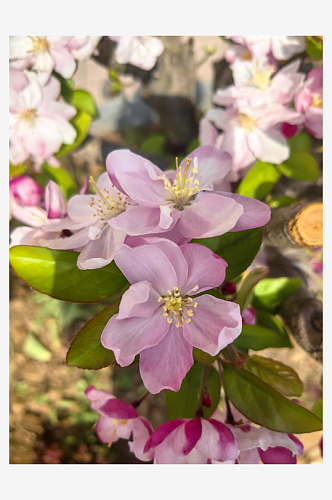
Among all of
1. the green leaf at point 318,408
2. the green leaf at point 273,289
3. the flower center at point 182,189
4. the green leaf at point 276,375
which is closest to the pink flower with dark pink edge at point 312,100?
the green leaf at point 273,289

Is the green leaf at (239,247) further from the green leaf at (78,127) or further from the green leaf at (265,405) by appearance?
the green leaf at (78,127)

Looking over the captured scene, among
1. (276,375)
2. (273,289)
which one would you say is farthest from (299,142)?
(276,375)

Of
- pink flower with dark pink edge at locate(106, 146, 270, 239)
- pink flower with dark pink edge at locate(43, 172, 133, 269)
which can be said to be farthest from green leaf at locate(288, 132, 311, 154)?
pink flower with dark pink edge at locate(43, 172, 133, 269)

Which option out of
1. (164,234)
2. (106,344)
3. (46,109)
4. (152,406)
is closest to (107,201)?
(164,234)

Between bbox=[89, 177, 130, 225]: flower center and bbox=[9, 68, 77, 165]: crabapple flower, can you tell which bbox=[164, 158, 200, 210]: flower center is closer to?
bbox=[89, 177, 130, 225]: flower center

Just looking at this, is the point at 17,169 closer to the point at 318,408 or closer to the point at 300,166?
the point at 300,166

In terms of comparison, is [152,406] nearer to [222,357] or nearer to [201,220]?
[222,357]
